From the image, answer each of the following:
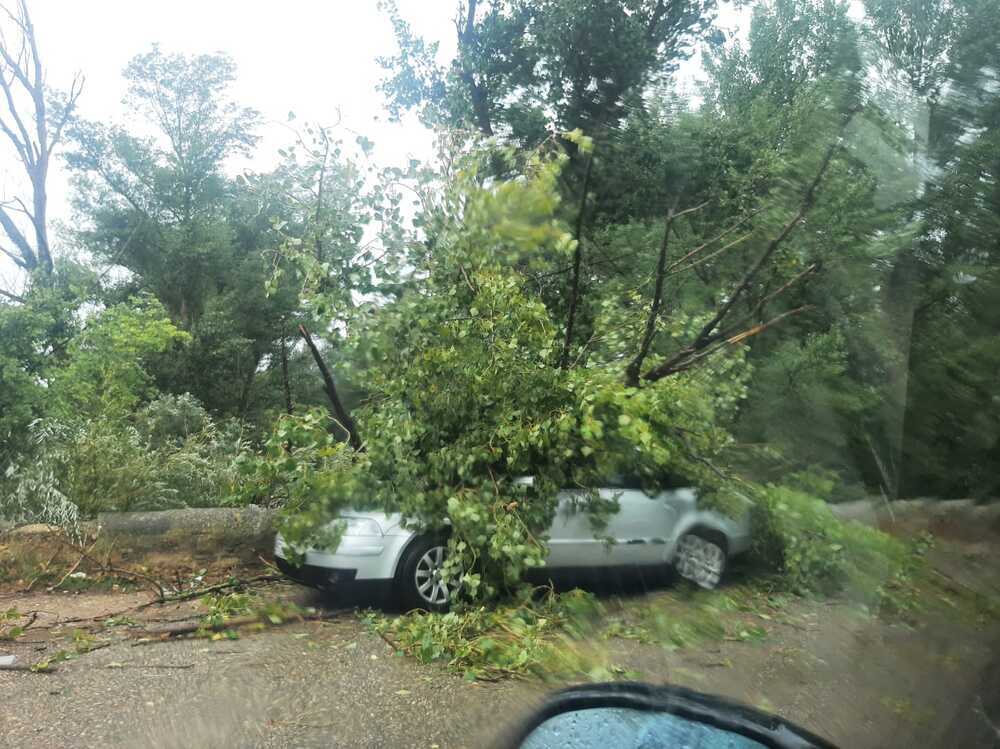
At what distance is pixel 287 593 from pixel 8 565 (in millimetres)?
2625

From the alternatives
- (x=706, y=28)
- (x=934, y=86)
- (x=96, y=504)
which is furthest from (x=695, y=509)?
(x=706, y=28)

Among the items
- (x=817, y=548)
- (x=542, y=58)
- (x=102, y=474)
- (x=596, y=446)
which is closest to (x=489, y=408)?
(x=596, y=446)

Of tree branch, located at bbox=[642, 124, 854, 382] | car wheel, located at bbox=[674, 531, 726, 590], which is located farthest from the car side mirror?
car wheel, located at bbox=[674, 531, 726, 590]

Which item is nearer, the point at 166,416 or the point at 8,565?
the point at 8,565

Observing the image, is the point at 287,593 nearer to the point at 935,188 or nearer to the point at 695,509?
the point at 695,509

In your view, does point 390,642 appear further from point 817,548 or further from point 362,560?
point 817,548

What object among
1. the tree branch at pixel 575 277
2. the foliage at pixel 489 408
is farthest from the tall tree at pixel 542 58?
the foliage at pixel 489 408

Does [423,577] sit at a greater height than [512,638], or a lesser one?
greater

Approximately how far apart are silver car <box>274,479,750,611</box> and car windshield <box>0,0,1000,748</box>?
0.02m

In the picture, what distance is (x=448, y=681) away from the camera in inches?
194

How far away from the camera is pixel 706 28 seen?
10.3m

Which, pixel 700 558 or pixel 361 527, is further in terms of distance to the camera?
pixel 361 527

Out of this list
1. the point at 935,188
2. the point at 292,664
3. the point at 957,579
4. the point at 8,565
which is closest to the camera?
the point at 957,579

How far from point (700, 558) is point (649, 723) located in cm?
448
